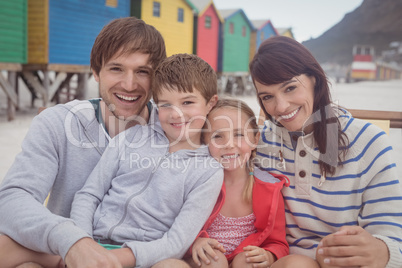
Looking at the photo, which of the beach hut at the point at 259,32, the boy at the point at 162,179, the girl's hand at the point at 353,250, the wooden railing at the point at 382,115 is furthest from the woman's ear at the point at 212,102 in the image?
the beach hut at the point at 259,32

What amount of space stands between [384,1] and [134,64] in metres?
97.4

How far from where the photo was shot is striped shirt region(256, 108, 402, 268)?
2.07 m

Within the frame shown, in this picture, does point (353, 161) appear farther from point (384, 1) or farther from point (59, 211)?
point (384, 1)

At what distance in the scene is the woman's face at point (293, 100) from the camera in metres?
2.30

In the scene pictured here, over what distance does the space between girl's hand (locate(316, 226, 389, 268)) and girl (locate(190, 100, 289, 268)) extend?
38cm

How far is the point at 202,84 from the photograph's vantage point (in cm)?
238

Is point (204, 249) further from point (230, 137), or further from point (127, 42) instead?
point (127, 42)

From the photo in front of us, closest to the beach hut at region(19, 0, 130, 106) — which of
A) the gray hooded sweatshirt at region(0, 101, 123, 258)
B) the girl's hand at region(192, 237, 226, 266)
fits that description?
the gray hooded sweatshirt at region(0, 101, 123, 258)

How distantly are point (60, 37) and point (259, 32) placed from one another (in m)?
16.9

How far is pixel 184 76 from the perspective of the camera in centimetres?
233

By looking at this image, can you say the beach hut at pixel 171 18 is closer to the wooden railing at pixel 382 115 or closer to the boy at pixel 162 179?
the wooden railing at pixel 382 115

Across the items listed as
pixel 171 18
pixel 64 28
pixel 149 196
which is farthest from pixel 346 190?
pixel 171 18

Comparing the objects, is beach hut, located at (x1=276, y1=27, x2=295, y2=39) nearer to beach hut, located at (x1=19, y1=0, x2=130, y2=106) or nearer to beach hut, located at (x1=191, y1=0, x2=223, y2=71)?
beach hut, located at (x1=191, y1=0, x2=223, y2=71)

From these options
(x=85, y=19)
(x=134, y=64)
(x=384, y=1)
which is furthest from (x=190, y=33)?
(x=384, y=1)
